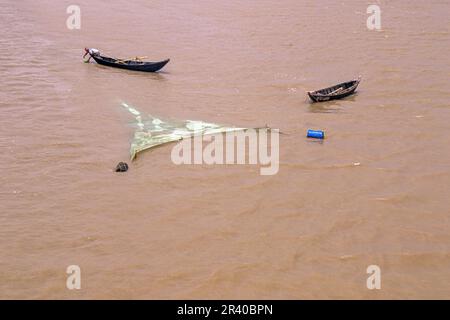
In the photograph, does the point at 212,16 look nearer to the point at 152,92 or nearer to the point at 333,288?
the point at 152,92

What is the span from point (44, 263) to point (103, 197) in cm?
207

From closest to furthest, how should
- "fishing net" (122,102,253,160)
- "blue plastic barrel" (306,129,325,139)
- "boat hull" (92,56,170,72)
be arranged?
1. "fishing net" (122,102,253,160)
2. "blue plastic barrel" (306,129,325,139)
3. "boat hull" (92,56,170,72)

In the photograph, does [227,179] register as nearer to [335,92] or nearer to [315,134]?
[315,134]

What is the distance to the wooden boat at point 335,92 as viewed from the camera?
49.5ft

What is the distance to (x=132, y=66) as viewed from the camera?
1780 cm

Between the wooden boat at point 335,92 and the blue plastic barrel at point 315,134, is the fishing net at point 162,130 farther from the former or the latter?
the wooden boat at point 335,92

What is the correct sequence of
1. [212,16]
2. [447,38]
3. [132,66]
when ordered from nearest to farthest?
1. [132,66]
2. [447,38]
3. [212,16]

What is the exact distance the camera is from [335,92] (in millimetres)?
15570

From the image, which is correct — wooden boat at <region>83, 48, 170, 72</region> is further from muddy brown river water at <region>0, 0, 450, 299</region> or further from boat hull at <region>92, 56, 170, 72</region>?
muddy brown river water at <region>0, 0, 450, 299</region>

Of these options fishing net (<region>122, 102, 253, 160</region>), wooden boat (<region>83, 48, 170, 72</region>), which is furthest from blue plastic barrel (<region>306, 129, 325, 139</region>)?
wooden boat (<region>83, 48, 170, 72</region>)

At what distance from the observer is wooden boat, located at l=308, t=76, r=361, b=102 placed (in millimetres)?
15078

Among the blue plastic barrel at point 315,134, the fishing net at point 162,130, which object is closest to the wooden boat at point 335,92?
the blue plastic barrel at point 315,134

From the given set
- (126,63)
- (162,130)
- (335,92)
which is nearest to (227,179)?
(162,130)
